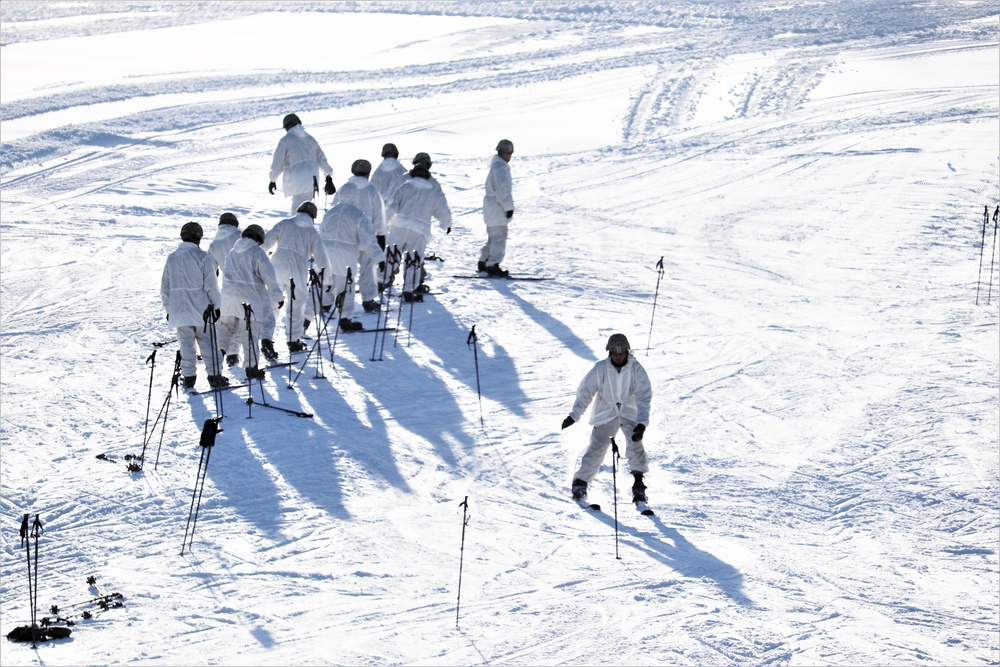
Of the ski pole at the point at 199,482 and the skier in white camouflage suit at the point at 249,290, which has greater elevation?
the skier in white camouflage suit at the point at 249,290

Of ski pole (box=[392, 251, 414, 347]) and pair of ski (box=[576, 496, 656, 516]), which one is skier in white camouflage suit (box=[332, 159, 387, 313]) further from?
pair of ski (box=[576, 496, 656, 516])

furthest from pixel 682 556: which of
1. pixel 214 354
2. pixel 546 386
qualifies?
pixel 214 354

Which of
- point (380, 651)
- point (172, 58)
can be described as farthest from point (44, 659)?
point (172, 58)

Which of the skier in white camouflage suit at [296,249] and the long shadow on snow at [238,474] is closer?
the long shadow on snow at [238,474]

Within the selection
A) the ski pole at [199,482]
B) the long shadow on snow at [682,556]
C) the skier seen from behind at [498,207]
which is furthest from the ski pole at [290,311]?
the long shadow on snow at [682,556]

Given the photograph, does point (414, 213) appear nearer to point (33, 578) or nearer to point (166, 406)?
point (166, 406)

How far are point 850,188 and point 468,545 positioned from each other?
38.6 ft

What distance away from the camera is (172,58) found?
26672 mm

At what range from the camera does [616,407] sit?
352 inches

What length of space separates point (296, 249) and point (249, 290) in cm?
93

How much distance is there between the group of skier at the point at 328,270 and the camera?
9.01 m

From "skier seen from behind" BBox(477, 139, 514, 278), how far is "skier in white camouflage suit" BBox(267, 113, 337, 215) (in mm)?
1836

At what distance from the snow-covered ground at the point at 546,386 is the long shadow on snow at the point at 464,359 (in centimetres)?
4

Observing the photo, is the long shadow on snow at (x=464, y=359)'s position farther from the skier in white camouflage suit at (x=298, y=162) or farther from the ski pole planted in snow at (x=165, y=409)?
the ski pole planted in snow at (x=165, y=409)
